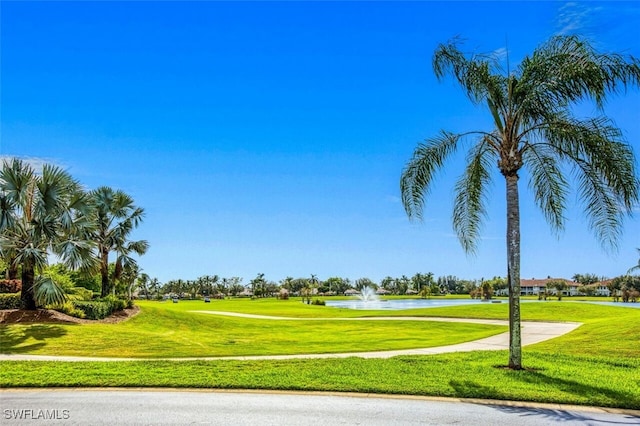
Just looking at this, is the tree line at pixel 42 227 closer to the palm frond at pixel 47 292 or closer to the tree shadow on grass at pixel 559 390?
the palm frond at pixel 47 292

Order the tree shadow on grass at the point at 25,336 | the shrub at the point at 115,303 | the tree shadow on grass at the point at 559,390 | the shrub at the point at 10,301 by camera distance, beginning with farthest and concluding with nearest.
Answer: the shrub at the point at 115,303
the shrub at the point at 10,301
the tree shadow on grass at the point at 25,336
the tree shadow on grass at the point at 559,390

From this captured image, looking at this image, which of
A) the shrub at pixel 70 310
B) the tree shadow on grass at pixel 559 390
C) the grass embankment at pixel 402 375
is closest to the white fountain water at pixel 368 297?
the shrub at pixel 70 310

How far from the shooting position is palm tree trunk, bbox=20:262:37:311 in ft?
68.3

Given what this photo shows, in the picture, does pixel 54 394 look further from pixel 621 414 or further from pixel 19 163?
pixel 19 163

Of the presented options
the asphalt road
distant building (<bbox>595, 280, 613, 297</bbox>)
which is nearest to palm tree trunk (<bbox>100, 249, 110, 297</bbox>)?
the asphalt road

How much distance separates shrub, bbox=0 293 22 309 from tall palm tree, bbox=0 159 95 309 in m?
0.72

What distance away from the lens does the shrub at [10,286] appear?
2417 cm

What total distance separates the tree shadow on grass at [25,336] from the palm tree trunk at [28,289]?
2.21 m

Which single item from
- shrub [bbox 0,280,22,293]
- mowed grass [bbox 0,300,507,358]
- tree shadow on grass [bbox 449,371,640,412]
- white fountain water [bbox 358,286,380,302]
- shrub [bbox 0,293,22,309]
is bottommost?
white fountain water [bbox 358,286,380,302]

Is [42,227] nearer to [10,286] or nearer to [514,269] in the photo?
[10,286]

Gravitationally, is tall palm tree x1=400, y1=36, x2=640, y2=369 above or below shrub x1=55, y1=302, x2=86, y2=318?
above

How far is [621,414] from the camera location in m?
Answer: 8.55

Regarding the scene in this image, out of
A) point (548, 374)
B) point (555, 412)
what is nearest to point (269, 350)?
point (548, 374)

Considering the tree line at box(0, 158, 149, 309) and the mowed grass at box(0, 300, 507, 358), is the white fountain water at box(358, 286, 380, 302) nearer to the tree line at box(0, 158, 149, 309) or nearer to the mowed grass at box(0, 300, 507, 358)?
the mowed grass at box(0, 300, 507, 358)
